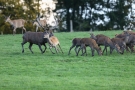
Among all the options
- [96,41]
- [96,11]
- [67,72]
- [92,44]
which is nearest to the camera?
[67,72]

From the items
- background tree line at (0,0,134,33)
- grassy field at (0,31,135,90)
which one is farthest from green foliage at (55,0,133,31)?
grassy field at (0,31,135,90)

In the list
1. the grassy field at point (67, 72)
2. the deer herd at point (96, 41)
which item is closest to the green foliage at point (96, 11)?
the deer herd at point (96, 41)

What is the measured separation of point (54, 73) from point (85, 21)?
3139 centimetres

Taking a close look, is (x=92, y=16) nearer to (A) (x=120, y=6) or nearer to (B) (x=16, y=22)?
(A) (x=120, y=6)

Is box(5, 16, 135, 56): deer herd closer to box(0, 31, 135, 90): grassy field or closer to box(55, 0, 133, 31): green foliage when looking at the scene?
box(0, 31, 135, 90): grassy field

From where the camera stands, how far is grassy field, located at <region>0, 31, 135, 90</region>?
12117 mm

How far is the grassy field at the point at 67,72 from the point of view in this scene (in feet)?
39.8

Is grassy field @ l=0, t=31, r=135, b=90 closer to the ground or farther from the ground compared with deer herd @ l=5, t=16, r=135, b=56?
closer to the ground

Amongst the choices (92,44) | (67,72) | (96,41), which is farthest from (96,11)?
(67,72)

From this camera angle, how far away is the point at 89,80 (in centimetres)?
1273

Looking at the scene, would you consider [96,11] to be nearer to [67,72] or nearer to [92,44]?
[92,44]

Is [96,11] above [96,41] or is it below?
above

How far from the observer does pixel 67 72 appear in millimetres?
13969

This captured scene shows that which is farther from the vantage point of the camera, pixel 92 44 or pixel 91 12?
pixel 91 12
